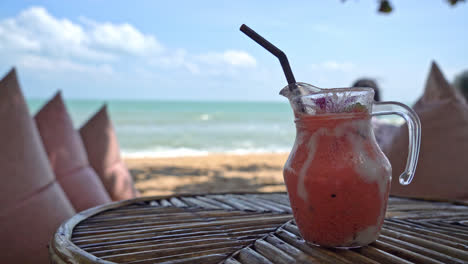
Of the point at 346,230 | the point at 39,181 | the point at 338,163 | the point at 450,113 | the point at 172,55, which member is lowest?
the point at 39,181

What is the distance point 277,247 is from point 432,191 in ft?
4.46

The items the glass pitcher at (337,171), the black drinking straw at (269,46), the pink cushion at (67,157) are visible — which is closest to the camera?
the glass pitcher at (337,171)

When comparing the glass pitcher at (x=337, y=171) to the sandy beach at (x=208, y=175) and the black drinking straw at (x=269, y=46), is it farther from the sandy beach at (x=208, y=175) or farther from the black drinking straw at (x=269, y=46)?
the sandy beach at (x=208, y=175)

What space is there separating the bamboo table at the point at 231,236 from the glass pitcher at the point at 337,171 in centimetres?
4

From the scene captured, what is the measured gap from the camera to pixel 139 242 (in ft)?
2.25

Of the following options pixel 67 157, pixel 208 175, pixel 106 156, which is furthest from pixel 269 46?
pixel 208 175

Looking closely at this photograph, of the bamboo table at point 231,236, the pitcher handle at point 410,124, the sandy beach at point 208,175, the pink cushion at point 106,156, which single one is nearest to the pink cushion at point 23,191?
the bamboo table at point 231,236

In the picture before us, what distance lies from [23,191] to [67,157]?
0.55m

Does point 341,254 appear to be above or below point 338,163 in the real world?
below

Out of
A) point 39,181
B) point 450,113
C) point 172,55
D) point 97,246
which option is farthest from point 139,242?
point 172,55

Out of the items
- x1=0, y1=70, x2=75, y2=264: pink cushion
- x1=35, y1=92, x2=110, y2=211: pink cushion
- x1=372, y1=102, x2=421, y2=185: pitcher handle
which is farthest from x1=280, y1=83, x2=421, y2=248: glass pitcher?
x1=35, y1=92, x2=110, y2=211: pink cushion

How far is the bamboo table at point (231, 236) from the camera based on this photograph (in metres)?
0.60

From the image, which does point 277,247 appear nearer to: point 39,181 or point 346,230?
point 346,230

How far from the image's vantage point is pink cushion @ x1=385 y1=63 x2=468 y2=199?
170cm
